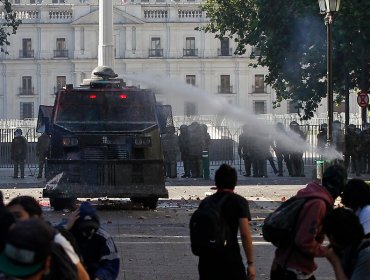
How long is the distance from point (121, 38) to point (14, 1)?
13.1 meters

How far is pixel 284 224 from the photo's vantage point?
8445 millimetres

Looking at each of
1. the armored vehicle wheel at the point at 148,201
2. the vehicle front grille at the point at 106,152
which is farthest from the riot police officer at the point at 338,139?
the vehicle front grille at the point at 106,152

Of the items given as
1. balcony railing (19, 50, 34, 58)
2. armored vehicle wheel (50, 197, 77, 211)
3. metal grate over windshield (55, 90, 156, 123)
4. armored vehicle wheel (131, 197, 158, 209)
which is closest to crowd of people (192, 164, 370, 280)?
armored vehicle wheel (50, 197, 77, 211)

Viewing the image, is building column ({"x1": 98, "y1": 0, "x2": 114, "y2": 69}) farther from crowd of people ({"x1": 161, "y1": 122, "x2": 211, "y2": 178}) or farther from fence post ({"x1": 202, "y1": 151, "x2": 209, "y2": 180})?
fence post ({"x1": 202, "y1": 151, "x2": 209, "y2": 180})

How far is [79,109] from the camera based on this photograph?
24406 mm

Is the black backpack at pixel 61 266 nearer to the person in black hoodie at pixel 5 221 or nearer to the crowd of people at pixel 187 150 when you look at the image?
the person in black hoodie at pixel 5 221

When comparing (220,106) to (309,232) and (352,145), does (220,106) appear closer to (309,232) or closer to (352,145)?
(352,145)

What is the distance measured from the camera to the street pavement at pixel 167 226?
50.8ft

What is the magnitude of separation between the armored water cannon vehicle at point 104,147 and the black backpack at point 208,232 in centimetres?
1421

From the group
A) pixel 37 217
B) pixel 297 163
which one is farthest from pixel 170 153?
pixel 37 217

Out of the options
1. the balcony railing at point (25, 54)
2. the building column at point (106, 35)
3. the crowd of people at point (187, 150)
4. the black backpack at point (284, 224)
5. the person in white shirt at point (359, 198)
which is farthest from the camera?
the balcony railing at point (25, 54)

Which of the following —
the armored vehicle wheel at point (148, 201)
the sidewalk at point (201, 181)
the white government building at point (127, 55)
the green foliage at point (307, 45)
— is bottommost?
the sidewalk at point (201, 181)

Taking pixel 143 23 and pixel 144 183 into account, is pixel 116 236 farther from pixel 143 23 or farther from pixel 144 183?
pixel 143 23

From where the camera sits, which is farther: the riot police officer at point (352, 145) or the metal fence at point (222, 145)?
the metal fence at point (222, 145)
